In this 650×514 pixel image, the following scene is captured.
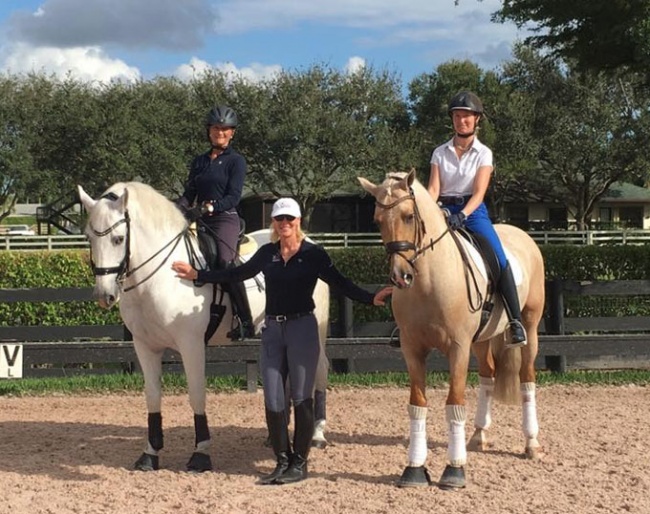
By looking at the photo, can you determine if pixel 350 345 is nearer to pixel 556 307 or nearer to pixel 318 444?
pixel 556 307

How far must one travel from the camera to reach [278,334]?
528cm

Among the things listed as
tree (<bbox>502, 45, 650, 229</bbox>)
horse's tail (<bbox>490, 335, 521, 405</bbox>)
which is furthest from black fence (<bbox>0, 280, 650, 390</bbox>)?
tree (<bbox>502, 45, 650, 229</bbox>)

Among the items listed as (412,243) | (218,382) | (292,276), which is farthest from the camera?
(218,382)

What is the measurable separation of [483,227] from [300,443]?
207 cm

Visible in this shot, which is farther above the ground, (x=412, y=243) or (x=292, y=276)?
(x=412, y=243)

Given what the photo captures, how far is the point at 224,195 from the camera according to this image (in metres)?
6.10

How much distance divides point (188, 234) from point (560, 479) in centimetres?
331

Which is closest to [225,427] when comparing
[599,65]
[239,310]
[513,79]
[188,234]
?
[239,310]

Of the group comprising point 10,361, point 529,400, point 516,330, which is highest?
point 516,330

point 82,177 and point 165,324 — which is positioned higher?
point 82,177

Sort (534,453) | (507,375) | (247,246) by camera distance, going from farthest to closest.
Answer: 1. (247,246)
2. (507,375)
3. (534,453)

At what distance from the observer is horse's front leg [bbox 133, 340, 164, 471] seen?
5.74 m

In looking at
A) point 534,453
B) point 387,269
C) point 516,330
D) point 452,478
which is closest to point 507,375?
point 534,453

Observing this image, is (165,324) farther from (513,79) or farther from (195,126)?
(513,79)
